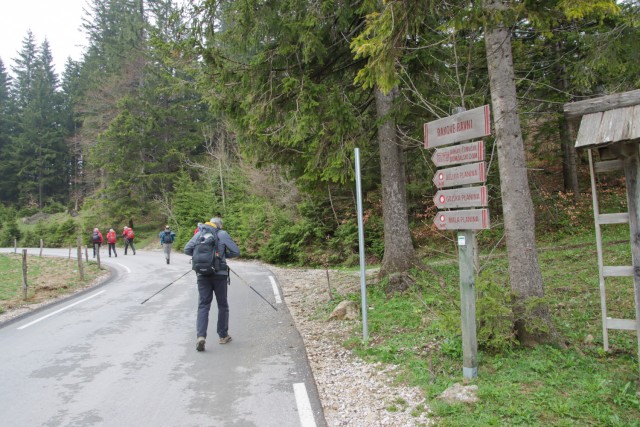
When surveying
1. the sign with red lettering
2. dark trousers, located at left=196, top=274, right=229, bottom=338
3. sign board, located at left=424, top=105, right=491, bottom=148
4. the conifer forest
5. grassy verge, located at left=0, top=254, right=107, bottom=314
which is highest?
the conifer forest

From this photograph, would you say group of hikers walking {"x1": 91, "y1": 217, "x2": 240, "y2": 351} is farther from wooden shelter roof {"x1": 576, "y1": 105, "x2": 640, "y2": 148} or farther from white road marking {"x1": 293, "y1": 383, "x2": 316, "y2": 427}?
wooden shelter roof {"x1": 576, "y1": 105, "x2": 640, "y2": 148}

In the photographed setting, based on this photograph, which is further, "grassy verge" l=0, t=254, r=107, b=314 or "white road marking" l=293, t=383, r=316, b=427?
"grassy verge" l=0, t=254, r=107, b=314

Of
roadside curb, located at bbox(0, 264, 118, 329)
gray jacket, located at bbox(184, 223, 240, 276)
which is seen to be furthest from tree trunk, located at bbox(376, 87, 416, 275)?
roadside curb, located at bbox(0, 264, 118, 329)

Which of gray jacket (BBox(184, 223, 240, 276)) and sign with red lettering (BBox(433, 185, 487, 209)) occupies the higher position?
sign with red lettering (BBox(433, 185, 487, 209))

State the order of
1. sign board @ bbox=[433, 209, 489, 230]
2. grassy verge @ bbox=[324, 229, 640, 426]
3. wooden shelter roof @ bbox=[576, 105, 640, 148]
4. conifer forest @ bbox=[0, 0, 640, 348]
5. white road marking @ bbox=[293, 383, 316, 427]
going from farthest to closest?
conifer forest @ bbox=[0, 0, 640, 348]
sign board @ bbox=[433, 209, 489, 230]
white road marking @ bbox=[293, 383, 316, 427]
wooden shelter roof @ bbox=[576, 105, 640, 148]
grassy verge @ bbox=[324, 229, 640, 426]

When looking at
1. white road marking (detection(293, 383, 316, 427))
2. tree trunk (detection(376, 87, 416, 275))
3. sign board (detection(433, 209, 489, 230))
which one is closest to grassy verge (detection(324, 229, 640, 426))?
sign board (detection(433, 209, 489, 230))

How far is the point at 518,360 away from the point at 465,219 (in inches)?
67.5

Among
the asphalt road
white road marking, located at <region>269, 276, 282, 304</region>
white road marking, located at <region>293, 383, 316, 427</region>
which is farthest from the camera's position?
white road marking, located at <region>269, 276, 282, 304</region>

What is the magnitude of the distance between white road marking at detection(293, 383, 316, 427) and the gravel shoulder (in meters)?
0.16

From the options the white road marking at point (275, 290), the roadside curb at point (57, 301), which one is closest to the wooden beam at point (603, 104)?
the white road marking at point (275, 290)

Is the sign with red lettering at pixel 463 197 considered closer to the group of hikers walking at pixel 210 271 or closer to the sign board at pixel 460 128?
the sign board at pixel 460 128

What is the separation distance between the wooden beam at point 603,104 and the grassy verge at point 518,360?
7.01ft

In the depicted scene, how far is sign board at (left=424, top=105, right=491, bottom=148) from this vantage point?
4336 mm

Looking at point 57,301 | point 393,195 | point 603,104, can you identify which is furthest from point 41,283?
point 603,104
